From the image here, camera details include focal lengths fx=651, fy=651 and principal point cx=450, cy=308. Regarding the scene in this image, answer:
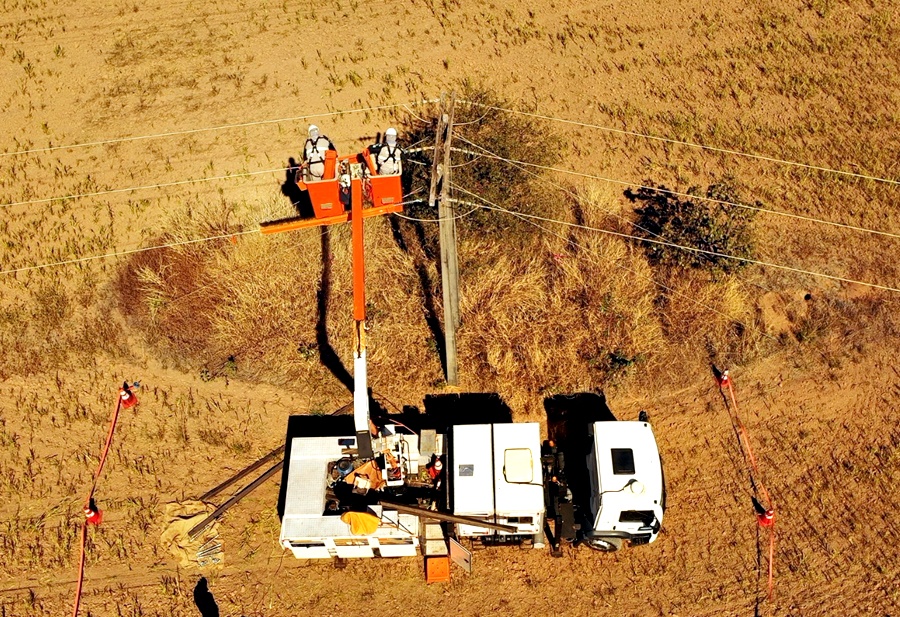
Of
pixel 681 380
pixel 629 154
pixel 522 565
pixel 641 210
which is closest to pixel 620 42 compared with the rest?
pixel 629 154

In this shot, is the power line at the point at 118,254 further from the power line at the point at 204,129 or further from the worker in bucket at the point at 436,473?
the worker in bucket at the point at 436,473

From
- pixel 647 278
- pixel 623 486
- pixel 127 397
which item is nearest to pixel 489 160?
pixel 647 278

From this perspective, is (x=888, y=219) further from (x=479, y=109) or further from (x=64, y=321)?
(x=64, y=321)

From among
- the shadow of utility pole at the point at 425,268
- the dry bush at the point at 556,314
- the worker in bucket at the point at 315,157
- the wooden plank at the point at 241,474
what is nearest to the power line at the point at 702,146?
the dry bush at the point at 556,314

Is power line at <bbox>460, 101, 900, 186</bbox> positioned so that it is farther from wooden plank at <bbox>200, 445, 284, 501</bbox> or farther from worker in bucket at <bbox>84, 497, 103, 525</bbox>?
worker in bucket at <bbox>84, 497, 103, 525</bbox>

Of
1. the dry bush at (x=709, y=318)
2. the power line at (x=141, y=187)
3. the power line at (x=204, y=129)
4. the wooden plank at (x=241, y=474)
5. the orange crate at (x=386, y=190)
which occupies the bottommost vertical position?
the wooden plank at (x=241, y=474)

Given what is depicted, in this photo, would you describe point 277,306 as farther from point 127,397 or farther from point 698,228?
point 698,228
